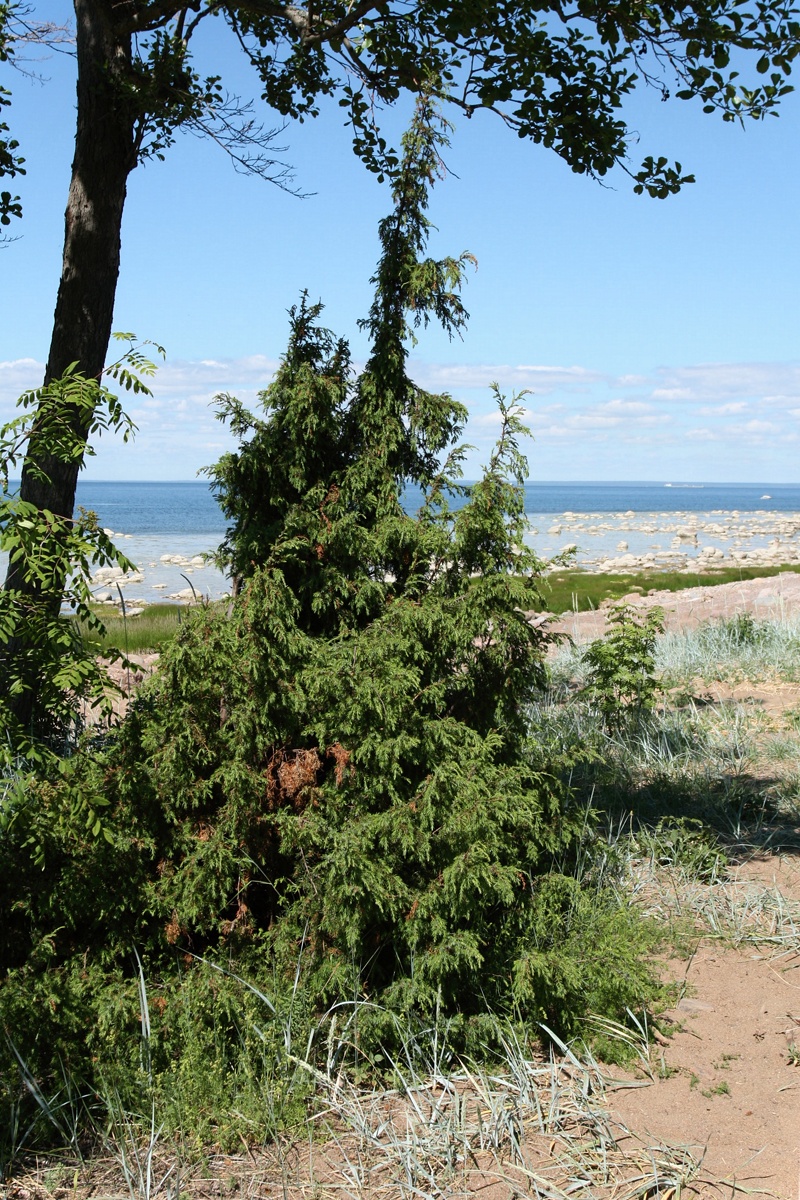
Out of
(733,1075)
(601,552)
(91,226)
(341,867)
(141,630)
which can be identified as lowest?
(733,1075)

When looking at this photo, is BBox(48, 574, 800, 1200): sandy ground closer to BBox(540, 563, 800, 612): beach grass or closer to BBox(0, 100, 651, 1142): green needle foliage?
BBox(0, 100, 651, 1142): green needle foliage

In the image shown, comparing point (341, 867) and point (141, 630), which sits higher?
point (141, 630)

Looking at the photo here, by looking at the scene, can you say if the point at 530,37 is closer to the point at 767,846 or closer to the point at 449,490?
the point at 449,490

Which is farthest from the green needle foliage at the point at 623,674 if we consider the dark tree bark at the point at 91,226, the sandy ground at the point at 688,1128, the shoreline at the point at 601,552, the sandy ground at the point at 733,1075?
the shoreline at the point at 601,552

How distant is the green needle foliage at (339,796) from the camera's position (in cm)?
393

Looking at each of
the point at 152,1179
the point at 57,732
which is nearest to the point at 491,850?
the point at 152,1179

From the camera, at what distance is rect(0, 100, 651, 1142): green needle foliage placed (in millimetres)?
3928

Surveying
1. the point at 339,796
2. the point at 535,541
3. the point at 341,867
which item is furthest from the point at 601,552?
the point at 341,867

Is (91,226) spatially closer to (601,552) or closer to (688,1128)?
(688,1128)

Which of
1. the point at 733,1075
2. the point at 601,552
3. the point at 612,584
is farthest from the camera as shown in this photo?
the point at 601,552

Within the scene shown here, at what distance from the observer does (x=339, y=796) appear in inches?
167

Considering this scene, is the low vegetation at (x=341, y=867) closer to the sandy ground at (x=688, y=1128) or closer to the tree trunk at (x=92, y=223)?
the sandy ground at (x=688, y=1128)

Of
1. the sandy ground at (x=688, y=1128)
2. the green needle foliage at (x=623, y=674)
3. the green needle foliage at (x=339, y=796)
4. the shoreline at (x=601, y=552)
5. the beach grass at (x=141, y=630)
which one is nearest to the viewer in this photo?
the sandy ground at (x=688, y=1128)

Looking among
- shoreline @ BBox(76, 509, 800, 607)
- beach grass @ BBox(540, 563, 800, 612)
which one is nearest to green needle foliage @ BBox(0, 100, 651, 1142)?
shoreline @ BBox(76, 509, 800, 607)
